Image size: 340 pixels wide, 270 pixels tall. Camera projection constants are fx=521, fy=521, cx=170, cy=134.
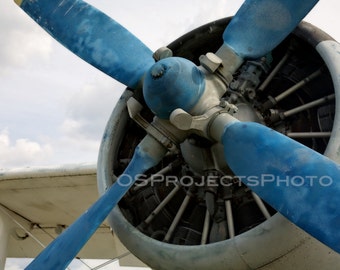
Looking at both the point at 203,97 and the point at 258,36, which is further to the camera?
Result: the point at 258,36

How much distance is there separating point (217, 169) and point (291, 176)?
4.73 feet

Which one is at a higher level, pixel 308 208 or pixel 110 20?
pixel 308 208

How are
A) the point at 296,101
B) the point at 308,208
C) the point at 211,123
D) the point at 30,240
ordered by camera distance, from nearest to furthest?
1. the point at 308,208
2. the point at 211,123
3. the point at 296,101
4. the point at 30,240

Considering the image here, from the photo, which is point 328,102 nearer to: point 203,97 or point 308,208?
point 203,97

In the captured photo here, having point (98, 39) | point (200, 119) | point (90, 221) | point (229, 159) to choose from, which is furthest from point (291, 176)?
point (98, 39)

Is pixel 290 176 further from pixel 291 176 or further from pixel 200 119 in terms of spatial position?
pixel 200 119

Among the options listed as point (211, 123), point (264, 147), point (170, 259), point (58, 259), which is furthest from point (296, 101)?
point (58, 259)

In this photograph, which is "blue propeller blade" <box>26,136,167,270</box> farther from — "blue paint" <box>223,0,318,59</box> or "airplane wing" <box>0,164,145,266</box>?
"airplane wing" <box>0,164,145,266</box>

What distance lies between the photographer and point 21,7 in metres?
5.21

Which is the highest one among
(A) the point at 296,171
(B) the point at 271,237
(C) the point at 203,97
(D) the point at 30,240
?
(A) the point at 296,171

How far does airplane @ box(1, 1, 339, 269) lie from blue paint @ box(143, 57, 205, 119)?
17 millimetres

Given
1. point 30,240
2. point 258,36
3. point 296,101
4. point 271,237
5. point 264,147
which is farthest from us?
point 30,240

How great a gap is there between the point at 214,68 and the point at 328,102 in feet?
3.60

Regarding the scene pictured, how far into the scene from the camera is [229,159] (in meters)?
3.90
